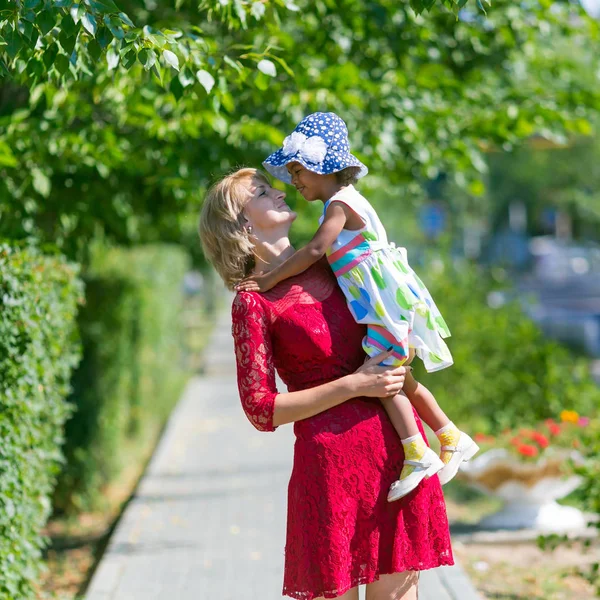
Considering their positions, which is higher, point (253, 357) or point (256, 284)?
point (256, 284)

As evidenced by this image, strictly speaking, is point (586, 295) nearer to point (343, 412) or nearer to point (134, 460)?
point (134, 460)

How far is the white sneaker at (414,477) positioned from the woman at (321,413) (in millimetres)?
53

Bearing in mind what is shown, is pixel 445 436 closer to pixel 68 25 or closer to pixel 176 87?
pixel 176 87

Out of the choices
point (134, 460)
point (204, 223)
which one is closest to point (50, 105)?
point (204, 223)

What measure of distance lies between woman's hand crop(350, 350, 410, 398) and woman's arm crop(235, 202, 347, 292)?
0.34m

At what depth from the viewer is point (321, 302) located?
2830mm

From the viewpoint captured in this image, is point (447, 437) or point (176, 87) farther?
point (176, 87)

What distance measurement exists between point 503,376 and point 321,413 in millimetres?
6921

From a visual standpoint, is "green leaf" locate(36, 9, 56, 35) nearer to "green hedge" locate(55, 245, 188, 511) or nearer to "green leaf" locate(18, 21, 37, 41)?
"green leaf" locate(18, 21, 37, 41)

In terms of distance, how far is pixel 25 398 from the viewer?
163 inches

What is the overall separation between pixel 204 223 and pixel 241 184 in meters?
0.16

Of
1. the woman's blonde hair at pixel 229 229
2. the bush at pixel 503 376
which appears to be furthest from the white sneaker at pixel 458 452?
the bush at pixel 503 376

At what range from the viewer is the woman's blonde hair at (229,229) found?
2.85 meters

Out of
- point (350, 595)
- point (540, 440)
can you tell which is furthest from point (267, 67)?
point (540, 440)
